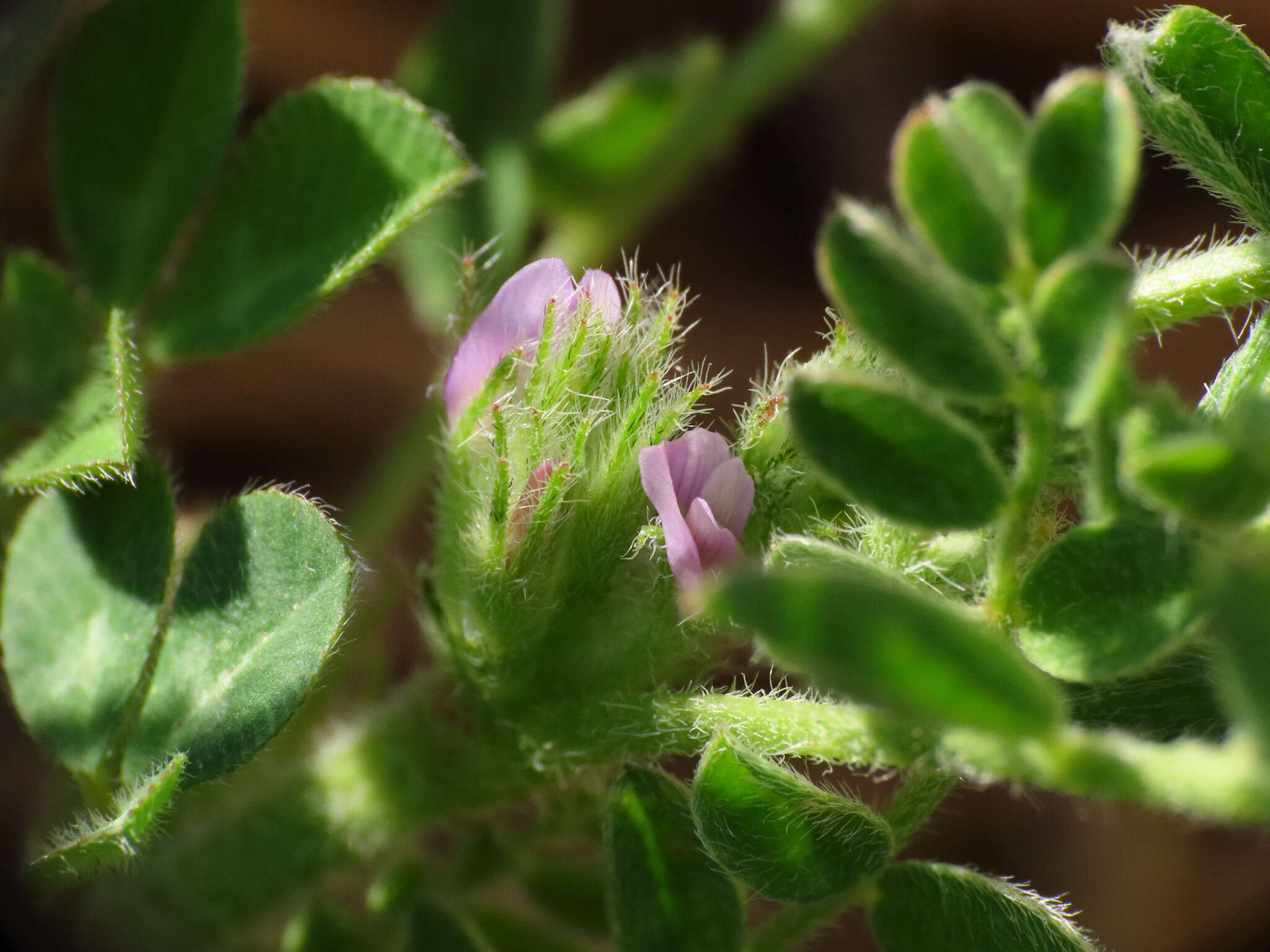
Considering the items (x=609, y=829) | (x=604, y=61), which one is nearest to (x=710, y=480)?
(x=609, y=829)

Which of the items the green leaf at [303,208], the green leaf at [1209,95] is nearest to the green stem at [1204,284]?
the green leaf at [1209,95]

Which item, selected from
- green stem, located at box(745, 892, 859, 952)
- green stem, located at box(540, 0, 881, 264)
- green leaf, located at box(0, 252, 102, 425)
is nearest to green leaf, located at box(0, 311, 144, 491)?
green leaf, located at box(0, 252, 102, 425)

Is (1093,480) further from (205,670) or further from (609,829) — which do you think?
(205,670)

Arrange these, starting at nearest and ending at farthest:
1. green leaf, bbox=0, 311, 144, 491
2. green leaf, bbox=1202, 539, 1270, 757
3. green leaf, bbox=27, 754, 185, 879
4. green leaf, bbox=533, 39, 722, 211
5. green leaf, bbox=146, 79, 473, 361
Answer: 1. green leaf, bbox=1202, 539, 1270, 757
2. green leaf, bbox=27, 754, 185, 879
3. green leaf, bbox=0, 311, 144, 491
4. green leaf, bbox=146, 79, 473, 361
5. green leaf, bbox=533, 39, 722, 211

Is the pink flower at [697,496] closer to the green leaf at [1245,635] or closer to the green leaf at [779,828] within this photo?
the green leaf at [779,828]

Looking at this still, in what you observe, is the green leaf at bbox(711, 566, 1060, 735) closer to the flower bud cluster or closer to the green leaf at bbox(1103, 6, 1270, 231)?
the flower bud cluster

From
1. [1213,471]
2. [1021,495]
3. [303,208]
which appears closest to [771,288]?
[303,208]
